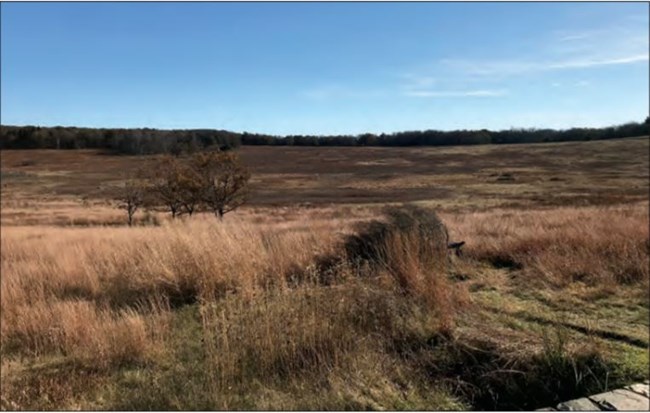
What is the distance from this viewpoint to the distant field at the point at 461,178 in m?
40.1

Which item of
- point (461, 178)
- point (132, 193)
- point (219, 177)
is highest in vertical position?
point (219, 177)

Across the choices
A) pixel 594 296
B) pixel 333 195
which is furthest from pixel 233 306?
pixel 333 195

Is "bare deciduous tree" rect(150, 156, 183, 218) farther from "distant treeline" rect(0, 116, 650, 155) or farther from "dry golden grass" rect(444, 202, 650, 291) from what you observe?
"dry golden grass" rect(444, 202, 650, 291)

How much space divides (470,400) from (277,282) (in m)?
2.72

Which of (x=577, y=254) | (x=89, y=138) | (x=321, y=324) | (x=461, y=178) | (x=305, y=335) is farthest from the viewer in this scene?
(x=461, y=178)

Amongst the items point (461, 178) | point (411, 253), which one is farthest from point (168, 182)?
point (461, 178)

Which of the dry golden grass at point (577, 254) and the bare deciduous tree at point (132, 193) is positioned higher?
the dry golden grass at point (577, 254)

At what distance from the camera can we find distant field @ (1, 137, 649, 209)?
131ft

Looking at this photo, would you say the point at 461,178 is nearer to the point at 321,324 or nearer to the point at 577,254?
the point at 577,254

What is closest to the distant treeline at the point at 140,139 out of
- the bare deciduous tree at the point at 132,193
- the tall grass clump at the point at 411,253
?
the bare deciduous tree at the point at 132,193

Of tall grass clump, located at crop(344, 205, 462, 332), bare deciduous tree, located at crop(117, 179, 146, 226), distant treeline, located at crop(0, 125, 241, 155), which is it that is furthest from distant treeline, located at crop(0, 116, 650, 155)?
tall grass clump, located at crop(344, 205, 462, 332)

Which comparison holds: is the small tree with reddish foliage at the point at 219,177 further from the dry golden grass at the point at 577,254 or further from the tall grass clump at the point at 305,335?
the tall grass clump at the point at 305,335

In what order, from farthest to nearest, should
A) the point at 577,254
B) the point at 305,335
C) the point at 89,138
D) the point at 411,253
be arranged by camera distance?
the point at 89,138 → the point at 577,254 → the point at 411,253 → the point at 305,335

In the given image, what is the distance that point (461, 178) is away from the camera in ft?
202
